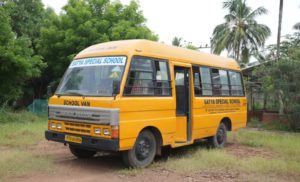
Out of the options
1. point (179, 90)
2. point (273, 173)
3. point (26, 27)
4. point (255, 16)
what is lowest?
point (273, 173)

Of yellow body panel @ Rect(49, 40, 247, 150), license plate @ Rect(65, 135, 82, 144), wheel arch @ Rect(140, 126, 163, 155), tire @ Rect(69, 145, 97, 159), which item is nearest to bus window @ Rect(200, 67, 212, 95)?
yellow body panel @ Rect(49, 40, 247, 150)

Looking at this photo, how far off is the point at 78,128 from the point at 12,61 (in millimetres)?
9822

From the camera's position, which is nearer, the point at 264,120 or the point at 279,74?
the point at 279,74

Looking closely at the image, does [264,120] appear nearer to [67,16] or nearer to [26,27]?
[67,16]

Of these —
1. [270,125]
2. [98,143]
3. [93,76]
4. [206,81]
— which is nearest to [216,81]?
[206,81]

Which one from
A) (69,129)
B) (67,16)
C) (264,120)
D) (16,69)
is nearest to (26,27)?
(67,16)

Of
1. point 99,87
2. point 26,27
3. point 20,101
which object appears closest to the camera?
point 99,87

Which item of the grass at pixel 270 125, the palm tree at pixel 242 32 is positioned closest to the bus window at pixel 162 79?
the grass at pixel 270 125

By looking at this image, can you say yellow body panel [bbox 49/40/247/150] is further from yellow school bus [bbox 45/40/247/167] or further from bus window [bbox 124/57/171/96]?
bus window [bbox 124/57/171/96]

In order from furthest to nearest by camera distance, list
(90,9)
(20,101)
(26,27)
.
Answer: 1. (20,101)
2. (26,27)
3. (90,9)

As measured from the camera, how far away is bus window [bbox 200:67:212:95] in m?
10.6

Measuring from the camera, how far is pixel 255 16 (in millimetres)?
31797

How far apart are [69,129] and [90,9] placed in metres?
14.0

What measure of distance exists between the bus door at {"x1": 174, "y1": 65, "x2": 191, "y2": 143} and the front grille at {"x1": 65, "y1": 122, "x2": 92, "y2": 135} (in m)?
2.55
